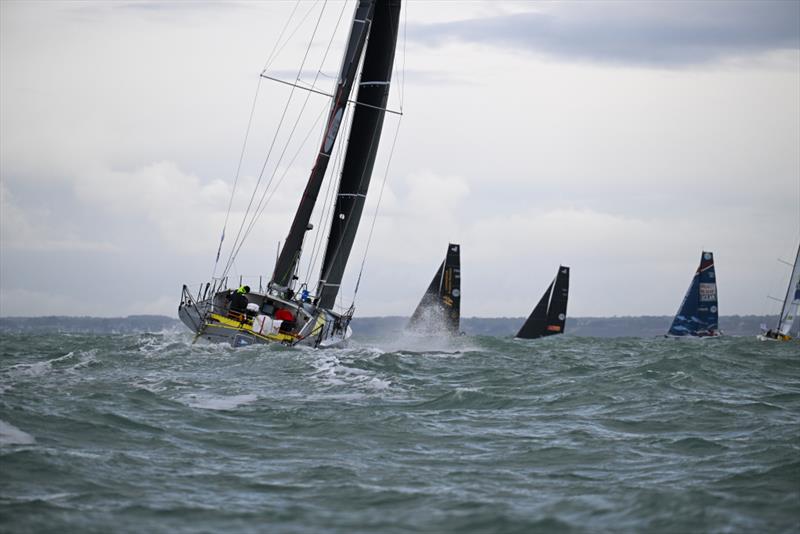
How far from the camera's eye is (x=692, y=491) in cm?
1072

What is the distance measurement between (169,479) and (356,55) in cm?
2357

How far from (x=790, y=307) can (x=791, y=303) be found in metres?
0.37

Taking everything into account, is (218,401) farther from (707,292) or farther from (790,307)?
(707,292)

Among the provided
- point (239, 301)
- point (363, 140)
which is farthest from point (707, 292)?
point (239, 301)

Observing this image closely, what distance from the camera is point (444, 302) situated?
2165 inches

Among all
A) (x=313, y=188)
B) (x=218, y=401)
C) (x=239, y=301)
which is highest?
(x=313, y=188)

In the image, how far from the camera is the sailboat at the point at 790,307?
2466 inches

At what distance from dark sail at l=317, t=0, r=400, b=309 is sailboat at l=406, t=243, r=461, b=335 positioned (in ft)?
71.1

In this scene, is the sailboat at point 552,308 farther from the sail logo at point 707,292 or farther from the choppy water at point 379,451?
the choppy water at point 379,451

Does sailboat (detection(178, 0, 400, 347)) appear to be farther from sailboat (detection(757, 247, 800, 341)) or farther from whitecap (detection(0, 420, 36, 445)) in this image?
sailboat (detection(757, 247, 800, 341))

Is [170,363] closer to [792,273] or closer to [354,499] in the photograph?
[354,499]

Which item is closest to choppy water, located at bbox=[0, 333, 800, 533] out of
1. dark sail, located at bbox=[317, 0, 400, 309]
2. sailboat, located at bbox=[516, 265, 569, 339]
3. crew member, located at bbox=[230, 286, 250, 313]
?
crew member, located at bbox=[230, 286, 250, 313]

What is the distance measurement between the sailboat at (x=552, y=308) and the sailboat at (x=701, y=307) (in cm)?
1238

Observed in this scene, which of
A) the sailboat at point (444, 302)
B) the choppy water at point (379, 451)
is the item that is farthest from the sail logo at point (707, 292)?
the choppy water at point (379, 451)
